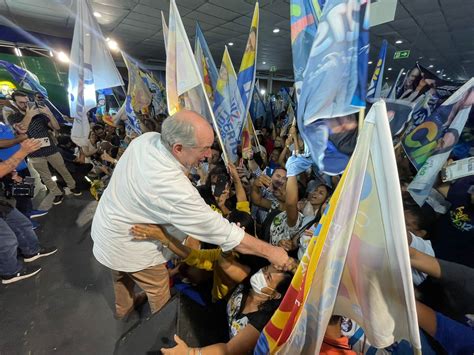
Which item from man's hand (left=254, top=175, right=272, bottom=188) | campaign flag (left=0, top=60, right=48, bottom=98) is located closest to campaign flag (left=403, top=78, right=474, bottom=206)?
man's hand (left=254, top=175, right=272, bottom=188)

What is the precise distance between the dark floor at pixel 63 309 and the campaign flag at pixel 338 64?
7.50 ft

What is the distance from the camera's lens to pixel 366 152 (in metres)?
0.69

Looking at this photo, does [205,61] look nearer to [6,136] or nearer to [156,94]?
[6,136]

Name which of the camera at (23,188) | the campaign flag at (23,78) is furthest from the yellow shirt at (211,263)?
the campaign flag at (23,78)

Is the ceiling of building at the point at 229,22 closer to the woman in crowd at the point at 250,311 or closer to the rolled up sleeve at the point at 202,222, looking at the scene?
the rolled up sleeve at the point at 202,222

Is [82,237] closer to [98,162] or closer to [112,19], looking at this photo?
[98,162]

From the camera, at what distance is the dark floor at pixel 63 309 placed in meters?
1.84

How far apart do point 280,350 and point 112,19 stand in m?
7.31

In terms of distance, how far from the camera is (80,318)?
6.74 feet

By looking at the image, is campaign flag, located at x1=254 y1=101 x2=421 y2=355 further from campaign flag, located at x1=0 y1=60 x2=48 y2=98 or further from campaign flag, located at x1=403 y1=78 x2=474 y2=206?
campaign flag, located at x1=0 y1=60 x2=48 y2=98

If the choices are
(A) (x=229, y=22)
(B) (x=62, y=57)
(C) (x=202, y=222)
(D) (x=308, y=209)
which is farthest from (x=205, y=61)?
(B) (x=62, y=57)

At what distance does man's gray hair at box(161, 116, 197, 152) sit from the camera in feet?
4.38

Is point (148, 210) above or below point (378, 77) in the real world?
below

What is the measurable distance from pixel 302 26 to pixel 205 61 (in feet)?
6.69
